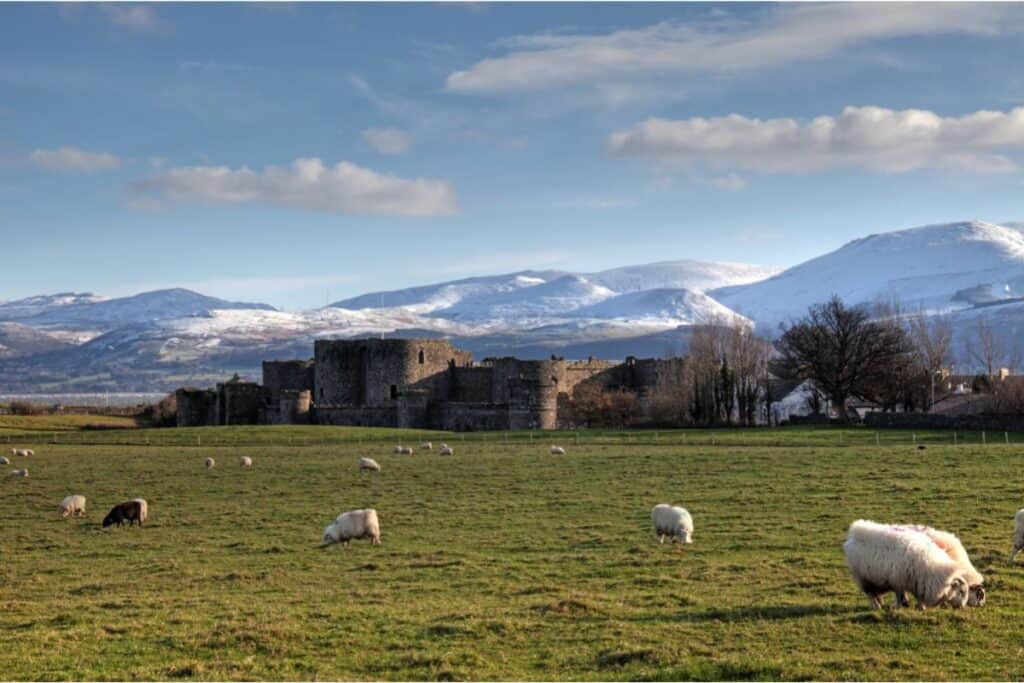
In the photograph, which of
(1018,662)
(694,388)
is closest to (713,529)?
(1018,662)

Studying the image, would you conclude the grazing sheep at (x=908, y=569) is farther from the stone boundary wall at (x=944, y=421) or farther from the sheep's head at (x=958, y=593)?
the stone boundary wall at (x=944, y=421)

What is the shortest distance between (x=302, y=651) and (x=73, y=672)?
2620 millimetres

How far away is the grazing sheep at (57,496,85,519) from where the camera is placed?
29.5m

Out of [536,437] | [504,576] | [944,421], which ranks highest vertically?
[944,421]

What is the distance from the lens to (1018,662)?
12.5 meters

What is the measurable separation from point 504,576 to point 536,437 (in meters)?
40.5

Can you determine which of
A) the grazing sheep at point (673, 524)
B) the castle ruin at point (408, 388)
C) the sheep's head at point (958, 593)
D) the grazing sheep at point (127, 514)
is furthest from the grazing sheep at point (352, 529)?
the castle ruin at point (408, 388)

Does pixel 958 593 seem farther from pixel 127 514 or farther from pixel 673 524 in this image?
pixel 127 514

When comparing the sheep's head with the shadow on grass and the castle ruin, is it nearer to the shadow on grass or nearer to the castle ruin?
the shadow on grass

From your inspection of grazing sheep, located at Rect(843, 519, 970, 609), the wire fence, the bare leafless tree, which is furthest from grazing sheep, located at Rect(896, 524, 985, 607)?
the bare leafless tree

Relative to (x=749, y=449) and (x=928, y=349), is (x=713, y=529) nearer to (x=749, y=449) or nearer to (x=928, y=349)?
(x=749, y=449)

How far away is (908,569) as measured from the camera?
14672mm

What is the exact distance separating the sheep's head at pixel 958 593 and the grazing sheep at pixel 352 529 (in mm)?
11970

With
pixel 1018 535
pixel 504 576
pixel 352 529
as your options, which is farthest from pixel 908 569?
pixel 352 529
